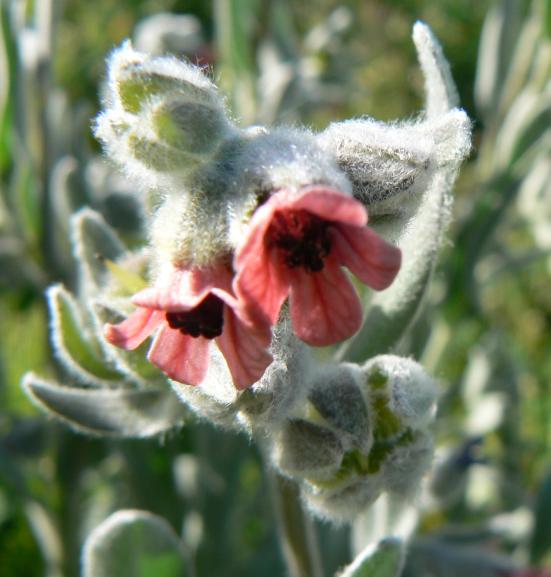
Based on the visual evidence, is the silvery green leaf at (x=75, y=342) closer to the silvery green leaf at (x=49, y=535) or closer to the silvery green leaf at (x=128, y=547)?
the silvery green leaf at (x=128, y=547)

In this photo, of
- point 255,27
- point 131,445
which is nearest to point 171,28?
point 255,27

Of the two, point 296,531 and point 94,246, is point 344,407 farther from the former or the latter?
point 94,246

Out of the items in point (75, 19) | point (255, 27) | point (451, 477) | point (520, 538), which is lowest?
point (520, 538)

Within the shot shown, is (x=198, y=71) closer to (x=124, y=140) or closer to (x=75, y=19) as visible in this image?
(x=124, y=140)

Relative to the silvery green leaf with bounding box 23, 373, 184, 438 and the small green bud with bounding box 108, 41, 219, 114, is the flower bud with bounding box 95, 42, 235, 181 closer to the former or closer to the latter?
the small green bud with bounding box 108, 41, 219, 114

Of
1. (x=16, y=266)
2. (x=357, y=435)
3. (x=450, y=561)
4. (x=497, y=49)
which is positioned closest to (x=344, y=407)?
(x=357, y=435)

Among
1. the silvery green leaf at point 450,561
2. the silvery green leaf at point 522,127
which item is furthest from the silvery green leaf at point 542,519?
the silvery green leaf at point 522,127
